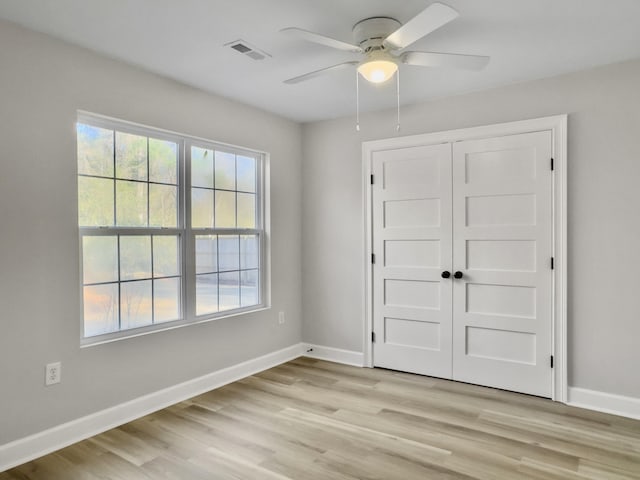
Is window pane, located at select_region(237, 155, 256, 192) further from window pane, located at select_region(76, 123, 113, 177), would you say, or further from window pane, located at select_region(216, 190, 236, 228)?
window pane, located at select_region(76, 123, 113, 177)

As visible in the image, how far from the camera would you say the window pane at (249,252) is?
13.3 ft

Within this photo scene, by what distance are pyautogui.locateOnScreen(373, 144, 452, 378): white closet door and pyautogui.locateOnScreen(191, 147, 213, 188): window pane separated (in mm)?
1570

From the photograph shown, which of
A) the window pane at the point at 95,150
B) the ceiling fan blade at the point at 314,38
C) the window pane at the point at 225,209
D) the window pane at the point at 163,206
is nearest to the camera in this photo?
the ceiling fan blade at the point at 314,38

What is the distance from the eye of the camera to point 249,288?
4117mm

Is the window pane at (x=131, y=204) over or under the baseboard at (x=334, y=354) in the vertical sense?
over

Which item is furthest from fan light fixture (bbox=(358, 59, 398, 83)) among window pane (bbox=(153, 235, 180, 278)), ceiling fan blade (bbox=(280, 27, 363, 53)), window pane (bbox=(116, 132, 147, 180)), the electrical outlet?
the electrical outlet

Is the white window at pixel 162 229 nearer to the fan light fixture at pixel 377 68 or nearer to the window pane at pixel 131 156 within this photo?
the window pane at pixel 131 156

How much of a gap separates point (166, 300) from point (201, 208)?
0.82m

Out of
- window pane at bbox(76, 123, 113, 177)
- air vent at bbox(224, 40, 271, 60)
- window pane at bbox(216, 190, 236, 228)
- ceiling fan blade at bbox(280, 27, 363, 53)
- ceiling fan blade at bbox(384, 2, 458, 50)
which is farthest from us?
window pane at bbox(216, 190, 236, 228)

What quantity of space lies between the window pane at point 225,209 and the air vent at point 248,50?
1316 mm

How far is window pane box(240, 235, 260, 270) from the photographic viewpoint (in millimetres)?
4039

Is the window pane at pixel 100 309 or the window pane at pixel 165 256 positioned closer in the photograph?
the window pane at pixel 100 309

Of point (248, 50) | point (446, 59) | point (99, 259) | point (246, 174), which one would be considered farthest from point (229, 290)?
point (446, 59)

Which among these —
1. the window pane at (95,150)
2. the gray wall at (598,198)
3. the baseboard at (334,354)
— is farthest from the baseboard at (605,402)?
the window pane at (95,150)
